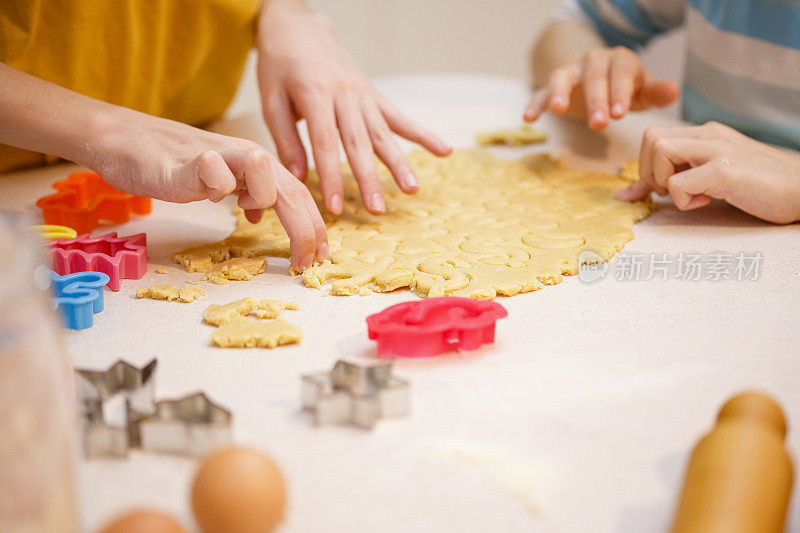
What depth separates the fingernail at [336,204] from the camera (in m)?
0.86

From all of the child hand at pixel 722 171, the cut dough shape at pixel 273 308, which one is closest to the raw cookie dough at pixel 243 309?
the cut dough shape at pixel 273 308

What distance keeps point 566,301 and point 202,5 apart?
2.38ft

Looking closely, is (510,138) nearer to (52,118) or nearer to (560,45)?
(560,45)

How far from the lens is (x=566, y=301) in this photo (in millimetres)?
667

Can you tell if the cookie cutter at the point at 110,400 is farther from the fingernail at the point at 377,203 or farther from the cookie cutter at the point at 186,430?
the fingernail at the point at 377,203

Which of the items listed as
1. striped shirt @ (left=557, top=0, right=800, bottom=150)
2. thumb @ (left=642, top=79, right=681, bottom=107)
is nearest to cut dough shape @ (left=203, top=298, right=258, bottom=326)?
thumb @ (left=642, top=79, right=681, bottom=107)

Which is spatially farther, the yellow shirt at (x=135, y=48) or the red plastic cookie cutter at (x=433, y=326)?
the yellow shirt at (x=135, y=48)

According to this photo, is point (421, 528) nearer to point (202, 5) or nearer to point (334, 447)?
point (334, 447)

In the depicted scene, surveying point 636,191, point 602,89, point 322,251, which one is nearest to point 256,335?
point 322,251

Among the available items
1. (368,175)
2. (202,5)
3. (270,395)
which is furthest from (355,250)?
(202,5)

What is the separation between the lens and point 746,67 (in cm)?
112

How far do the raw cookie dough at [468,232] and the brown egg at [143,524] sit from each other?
36 centimetres

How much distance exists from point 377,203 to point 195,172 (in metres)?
0.24

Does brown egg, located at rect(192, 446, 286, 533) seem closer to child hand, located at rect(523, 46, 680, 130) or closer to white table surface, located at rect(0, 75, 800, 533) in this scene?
white table surface, located at rect(0, 75, 800, 533)
